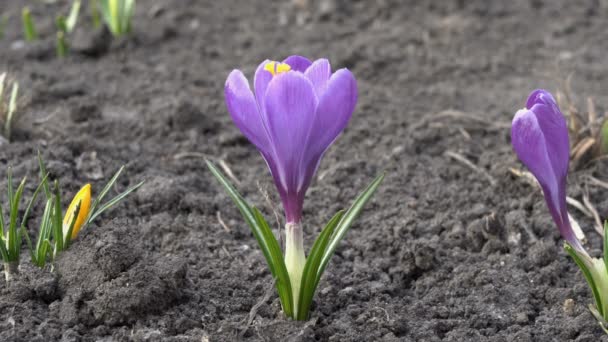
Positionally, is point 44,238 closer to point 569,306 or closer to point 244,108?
point 244,108

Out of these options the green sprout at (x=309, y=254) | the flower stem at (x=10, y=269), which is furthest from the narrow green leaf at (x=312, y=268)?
the flower stem at (x=10, y=269)

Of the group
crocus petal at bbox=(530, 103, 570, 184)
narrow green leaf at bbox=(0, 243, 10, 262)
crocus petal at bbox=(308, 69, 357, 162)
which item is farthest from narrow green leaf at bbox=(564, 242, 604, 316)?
narrow green leaf at bbox=(0, 243, 10, 262)

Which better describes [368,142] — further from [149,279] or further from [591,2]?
[591,2]

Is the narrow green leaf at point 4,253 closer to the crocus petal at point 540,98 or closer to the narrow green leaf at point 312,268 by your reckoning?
the narrow green leaf at point 312,268

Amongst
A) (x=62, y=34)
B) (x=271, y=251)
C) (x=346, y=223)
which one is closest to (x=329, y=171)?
(x=346, y=223)

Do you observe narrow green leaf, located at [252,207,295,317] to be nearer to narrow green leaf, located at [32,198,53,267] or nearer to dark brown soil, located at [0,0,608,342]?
dark brown soil, located at [0,0,608,342]

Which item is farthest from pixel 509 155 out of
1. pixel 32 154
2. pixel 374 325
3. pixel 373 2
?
pixel 373 2

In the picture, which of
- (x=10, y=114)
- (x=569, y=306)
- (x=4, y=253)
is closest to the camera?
(x=4, y=253)
